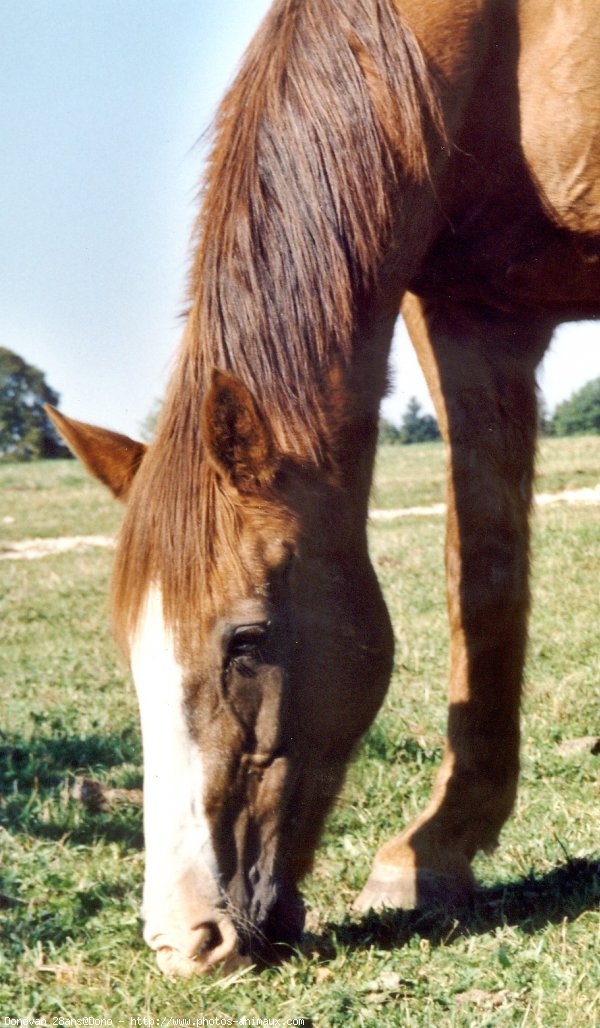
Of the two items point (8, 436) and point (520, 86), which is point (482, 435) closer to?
point (520, 86)

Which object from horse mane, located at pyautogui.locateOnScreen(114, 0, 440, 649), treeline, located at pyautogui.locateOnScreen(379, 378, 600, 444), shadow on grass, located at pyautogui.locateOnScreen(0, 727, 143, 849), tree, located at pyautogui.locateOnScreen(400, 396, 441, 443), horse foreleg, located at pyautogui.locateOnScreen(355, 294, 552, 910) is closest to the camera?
horse mane, located at pyautogui.locateOnScreen(114, 0, 440, 649)

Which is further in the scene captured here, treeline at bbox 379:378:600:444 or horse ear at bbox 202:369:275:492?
treeline at bbox 379:378:600:444

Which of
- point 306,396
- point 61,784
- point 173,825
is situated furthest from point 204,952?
point 61,784

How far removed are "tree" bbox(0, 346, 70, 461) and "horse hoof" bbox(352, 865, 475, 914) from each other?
2036 centimetres

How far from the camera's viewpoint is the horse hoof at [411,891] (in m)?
2.56

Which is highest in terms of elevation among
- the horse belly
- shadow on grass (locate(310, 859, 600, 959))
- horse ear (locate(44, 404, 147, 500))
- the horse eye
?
the horse belly

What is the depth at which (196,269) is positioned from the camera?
234 centimetres

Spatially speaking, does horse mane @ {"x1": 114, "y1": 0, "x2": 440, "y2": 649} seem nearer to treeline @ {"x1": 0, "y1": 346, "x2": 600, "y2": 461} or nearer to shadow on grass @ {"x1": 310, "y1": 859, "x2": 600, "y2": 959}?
shadow on grass @ {"x1": 310, "y1": 859, "x2": 600, "y2": 959}

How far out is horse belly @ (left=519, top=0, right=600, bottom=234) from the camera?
2.37 m

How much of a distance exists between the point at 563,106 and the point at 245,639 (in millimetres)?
1367

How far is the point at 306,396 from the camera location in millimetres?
2209

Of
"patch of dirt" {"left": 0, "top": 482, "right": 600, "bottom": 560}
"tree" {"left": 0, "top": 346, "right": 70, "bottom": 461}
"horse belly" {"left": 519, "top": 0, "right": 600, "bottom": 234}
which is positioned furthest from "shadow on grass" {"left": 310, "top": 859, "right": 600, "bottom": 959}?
"tree" {"left": 0, "top": 346, "right": 70, "bottom": 461}

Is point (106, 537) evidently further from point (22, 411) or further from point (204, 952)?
point (22, 411)

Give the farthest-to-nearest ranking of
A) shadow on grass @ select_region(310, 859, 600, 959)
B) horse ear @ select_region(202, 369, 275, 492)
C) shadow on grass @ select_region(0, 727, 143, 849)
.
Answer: shadow on grass @ select_region(0, 727, 143, 849)
shadow on grass @ select_region(310, 859, 600, 959)
horse ear @ select_region(202, 369, 275, 492)
